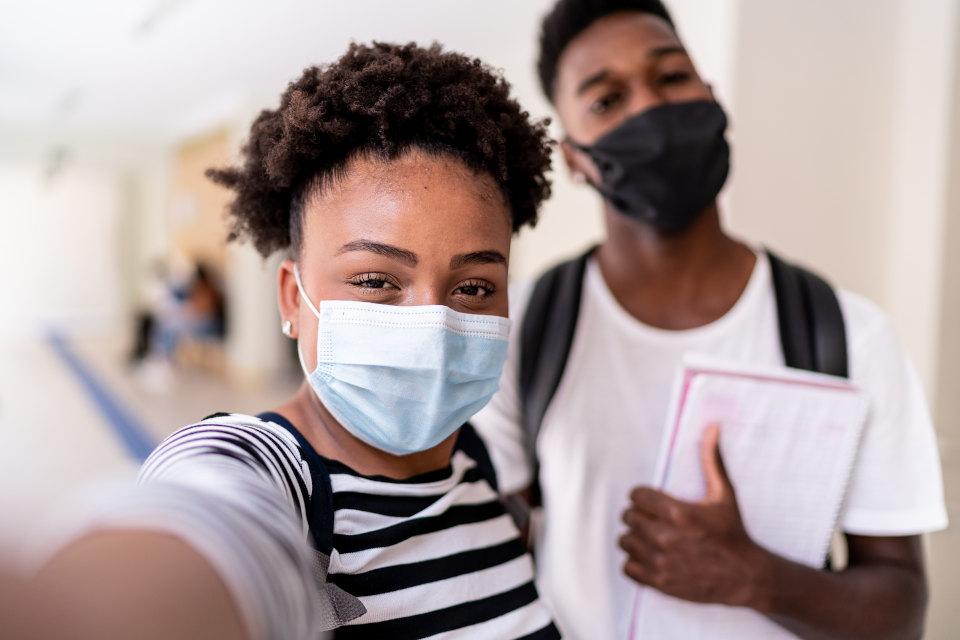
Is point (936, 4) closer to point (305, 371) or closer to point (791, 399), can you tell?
point (791, 399)

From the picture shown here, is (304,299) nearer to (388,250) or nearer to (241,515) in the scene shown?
(388,250)

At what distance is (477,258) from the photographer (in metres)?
0.63

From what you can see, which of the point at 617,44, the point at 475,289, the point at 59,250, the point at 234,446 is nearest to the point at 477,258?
the point at 475,289

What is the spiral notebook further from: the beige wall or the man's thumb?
the beige wall

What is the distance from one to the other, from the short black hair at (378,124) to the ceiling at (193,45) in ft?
0.25

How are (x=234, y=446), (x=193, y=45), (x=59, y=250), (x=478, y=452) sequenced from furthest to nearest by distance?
(x=59, y=250) < (x=193, y=45) < (x=478, y=452) < (x=234, y=446)

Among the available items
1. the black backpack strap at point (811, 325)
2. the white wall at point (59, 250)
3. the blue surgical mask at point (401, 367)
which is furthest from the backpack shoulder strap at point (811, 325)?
the white wall at point (59, 250)

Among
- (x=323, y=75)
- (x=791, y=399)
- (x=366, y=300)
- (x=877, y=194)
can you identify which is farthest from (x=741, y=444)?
(x=877, y=194)

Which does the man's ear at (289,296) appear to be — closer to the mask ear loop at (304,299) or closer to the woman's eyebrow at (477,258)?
the mask ear loop at (304,299)

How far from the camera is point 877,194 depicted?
2.39 meters

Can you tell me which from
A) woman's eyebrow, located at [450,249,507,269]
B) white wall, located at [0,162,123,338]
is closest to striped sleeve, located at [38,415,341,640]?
woman's eyebrow, located at [450,249,507,269]

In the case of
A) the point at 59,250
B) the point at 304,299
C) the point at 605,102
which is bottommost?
the point at 304,299

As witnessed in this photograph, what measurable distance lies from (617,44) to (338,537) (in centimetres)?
91

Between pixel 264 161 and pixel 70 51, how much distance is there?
102 inches
